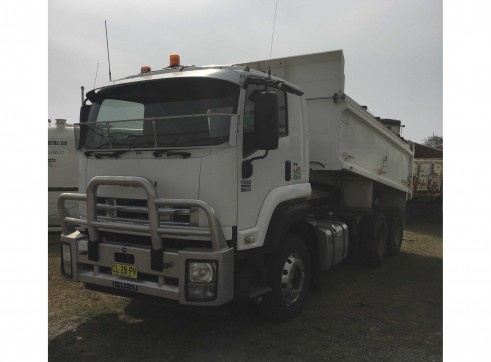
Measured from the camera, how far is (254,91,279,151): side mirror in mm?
3080

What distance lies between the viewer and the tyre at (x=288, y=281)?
3.58 meters

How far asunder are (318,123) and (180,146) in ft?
8.04

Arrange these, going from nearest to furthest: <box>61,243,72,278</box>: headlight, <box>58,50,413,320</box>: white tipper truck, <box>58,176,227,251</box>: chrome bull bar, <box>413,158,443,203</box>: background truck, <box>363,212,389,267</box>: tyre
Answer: <box>58,176,227,251</box>: chrome bull bar < <box>58,50,413,320</box>: white tipper truck < <box>61,243,72,278</box>: headlight < <box>363,212,389,267</box>: tyre < <box>413,158,443,203</box>: background truck

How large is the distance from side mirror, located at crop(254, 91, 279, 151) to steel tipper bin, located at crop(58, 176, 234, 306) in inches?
29.0

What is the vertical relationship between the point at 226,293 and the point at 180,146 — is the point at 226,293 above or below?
below

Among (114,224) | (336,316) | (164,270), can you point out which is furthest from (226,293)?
(336,316)

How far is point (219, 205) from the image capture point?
10.0ft

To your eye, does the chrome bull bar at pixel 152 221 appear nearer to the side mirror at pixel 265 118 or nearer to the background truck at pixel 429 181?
the side mirror at pixel 265 118

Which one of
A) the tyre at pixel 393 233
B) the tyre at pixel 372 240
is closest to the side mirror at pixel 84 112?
the tyre at pixel 372 240

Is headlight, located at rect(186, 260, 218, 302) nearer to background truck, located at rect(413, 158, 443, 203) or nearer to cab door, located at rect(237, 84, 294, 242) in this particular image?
cab door, located at rect(237, 84, 294, 242)

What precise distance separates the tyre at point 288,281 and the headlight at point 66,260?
6.02ft

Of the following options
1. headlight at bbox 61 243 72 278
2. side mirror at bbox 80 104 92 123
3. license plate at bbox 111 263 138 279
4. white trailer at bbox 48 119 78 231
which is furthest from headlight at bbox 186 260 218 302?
white trailer at bbox 48 119 78 231

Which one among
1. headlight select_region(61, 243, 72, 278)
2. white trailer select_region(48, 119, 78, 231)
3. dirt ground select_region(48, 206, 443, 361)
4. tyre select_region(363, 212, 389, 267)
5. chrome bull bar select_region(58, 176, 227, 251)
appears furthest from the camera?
white trailer select_region(48, 119, 78, 231)

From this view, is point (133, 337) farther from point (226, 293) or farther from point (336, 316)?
point (336, 316)
